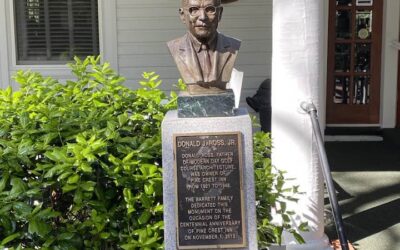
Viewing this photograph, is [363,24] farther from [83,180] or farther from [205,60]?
[83,180]

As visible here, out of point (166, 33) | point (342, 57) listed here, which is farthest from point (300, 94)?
point (342, 57)

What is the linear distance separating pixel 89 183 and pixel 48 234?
0.37 meters

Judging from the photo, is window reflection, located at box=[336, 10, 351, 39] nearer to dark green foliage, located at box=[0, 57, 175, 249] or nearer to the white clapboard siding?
the white clapboard siding

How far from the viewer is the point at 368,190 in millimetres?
6410

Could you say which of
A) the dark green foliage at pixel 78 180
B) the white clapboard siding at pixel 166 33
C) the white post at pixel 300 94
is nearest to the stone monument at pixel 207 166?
the dark green foliage at pixel 78 180

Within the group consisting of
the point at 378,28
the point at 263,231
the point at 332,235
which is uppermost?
the point at 378,28

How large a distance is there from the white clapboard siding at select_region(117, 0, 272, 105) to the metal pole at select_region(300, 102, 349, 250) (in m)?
3.54

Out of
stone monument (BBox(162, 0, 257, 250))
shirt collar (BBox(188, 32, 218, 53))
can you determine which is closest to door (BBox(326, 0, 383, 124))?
shirt collar (BBox(188, 32, 218, 53))

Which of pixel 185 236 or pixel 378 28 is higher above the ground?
pixel 378 28

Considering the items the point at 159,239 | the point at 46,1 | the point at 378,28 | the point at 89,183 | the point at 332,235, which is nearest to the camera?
the point at 89,183

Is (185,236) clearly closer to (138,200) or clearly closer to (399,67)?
(138,200)

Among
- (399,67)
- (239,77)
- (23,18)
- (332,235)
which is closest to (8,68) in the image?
(23,18)

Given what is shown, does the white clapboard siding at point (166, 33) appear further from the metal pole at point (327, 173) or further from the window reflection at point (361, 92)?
the metal pole at point (327, 173)

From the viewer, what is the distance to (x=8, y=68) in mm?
7926
